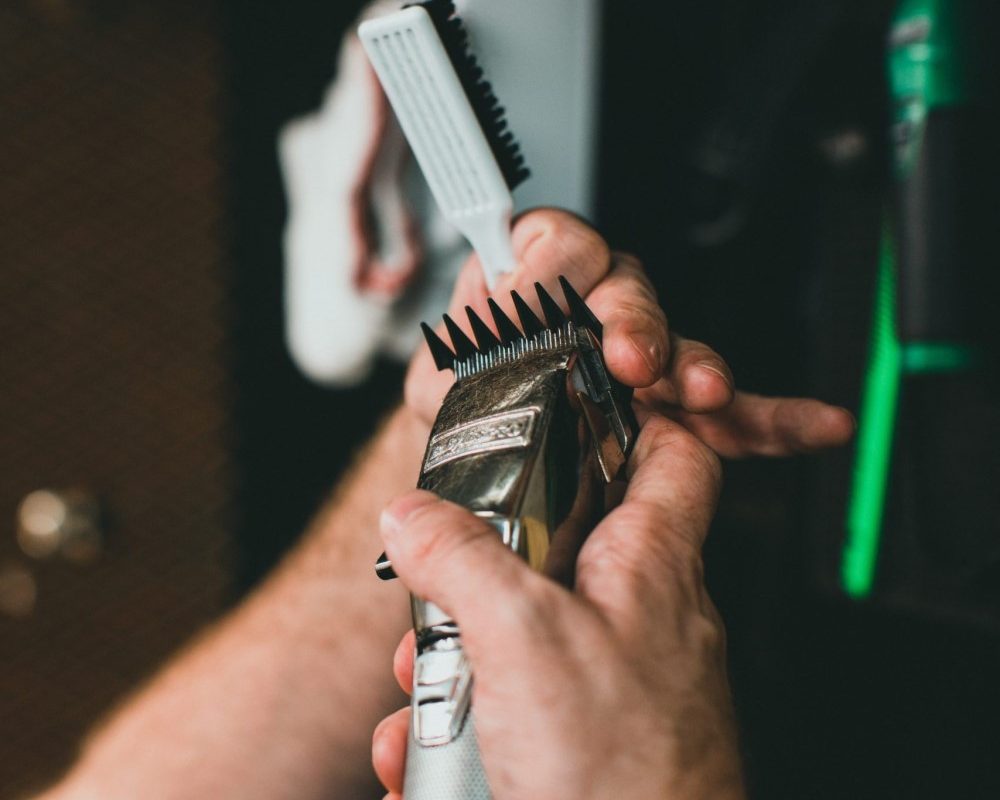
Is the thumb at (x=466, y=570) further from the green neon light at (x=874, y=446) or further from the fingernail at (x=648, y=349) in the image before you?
the green neon light at (x=874, y=446)

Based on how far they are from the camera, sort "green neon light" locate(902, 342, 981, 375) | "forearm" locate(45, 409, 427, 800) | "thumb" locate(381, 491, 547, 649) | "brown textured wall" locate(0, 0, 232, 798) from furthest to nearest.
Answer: "brown textured wall" locate(0, 0, 232, 798) < "forearm" locate(45, 409, 427, 800) < "green neon light" locate(902, 342, 981, 375) < "thumb" locate(381, 491, 547, 649)

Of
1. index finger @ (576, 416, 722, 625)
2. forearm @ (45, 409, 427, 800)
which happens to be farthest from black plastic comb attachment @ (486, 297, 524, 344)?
forearm @ (45, 409, 427, 800)

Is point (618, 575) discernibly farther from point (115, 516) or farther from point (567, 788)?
point (115, 516)

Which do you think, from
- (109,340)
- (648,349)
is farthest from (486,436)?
(109,340)

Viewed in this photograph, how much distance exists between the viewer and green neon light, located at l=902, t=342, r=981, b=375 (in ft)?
2.35

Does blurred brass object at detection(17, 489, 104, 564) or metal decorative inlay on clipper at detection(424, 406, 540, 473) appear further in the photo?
blurred brass object at detection(17, 489, 104, 564)

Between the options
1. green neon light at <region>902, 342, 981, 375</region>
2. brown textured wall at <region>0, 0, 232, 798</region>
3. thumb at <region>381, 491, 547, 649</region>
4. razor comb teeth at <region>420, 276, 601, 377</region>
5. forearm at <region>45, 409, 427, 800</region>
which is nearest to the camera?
thumb at <region>381, 491, 547, 649</region>

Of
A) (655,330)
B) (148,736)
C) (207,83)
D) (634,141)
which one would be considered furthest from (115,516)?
(655,330)

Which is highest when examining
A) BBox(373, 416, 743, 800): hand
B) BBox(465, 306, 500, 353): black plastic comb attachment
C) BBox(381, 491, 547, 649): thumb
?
BBox(465, 306, 500, 353): black plastic comb attachment

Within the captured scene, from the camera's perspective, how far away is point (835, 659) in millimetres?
860

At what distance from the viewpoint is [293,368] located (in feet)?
4.05

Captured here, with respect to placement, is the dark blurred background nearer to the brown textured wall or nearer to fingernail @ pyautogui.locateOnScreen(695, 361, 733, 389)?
the brown textured wall

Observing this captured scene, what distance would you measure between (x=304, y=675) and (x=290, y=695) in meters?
0.02

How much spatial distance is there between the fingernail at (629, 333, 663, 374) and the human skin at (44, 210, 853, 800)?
16 centimetres
